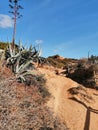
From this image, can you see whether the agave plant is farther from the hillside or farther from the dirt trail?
the hillside

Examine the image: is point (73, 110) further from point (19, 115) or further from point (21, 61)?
point (19, 115)

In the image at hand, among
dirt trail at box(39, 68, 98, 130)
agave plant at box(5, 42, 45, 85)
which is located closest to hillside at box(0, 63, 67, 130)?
dirt trail at box(39, 68, 98, 130)

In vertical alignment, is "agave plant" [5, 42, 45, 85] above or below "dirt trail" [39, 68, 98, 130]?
above

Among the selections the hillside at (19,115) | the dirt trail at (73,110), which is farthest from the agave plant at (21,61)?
the hillside at (19,115)

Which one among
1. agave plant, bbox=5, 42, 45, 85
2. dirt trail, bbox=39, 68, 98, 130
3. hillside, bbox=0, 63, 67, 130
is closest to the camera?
hillside, bbox=0, 63, 67, 130

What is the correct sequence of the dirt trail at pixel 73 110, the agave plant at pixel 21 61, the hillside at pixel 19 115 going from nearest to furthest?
the hillside at pixel 19 115
the dirt trail at pixel 73 110
the agave plant at pixel 21 61

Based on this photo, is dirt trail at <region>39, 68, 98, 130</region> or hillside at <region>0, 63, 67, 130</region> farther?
dirt trail at <region>39, 68, 98, 130</region>

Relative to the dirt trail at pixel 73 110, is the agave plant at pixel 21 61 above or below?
above

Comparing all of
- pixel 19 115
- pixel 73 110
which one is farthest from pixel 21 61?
pixel 19 115

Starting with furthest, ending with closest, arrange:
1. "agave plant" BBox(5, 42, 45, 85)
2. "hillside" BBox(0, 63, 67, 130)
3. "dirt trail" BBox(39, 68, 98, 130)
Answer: "agave plant" BBox(5, 42, 45, 85)
"dirt trail" BBox(39, 68, 98, 130)
"hillside" BBox(0, 63, 67, 130)

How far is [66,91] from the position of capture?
15.2m

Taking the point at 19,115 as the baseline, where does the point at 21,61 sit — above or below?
above

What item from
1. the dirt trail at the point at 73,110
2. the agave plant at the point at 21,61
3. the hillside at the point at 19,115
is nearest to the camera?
the hillside at the point at 19,115

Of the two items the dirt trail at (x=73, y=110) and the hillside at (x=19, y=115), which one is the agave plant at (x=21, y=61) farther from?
the hillside at (x=19, y=115)
